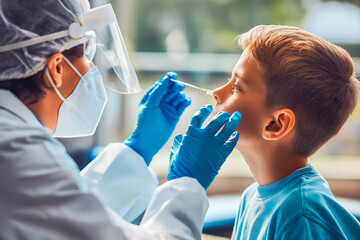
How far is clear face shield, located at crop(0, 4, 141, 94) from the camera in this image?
3.40ft

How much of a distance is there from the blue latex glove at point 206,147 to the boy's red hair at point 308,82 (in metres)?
0.17

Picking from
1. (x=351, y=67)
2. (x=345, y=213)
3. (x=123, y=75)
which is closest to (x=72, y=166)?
(x=123, y=75)

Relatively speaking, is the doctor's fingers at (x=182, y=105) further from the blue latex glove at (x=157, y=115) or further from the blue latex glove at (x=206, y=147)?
the blue latex glove at (x=206, y=147)

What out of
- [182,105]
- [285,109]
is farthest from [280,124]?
[182,105]

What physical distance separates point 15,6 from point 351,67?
3.06ft

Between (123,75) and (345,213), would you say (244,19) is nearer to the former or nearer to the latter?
(123,75)

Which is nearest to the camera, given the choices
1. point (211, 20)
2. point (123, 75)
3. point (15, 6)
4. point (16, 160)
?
point (16, 160)

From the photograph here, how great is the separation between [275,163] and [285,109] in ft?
0.53

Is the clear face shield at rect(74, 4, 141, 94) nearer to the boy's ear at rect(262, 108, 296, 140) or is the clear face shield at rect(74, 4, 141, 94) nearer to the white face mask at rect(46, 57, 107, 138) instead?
the white face mask at rect(46, 57, 107, 138)

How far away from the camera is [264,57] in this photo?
3.80ft

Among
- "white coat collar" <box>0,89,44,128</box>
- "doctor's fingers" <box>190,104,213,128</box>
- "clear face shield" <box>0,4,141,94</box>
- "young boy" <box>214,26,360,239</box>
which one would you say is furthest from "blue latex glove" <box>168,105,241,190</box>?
"white coat collar" <box>0,89,44,128</box>

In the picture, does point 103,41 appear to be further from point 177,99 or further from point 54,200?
point 54,200

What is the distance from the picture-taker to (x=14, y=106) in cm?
97

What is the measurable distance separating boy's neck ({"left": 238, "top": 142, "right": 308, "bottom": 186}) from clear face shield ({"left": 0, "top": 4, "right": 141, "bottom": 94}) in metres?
0.45
